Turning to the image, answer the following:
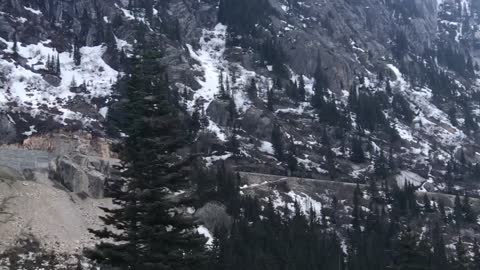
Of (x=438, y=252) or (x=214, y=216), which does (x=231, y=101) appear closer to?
(x=214, y=216)

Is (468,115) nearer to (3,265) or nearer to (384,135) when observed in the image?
(384,135)

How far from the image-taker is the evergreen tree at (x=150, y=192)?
23.0 meters

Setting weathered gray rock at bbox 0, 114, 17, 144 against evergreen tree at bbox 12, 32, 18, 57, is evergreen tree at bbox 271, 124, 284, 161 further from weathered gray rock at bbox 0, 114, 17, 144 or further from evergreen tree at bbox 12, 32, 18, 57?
evergreen tree at bbox 12, 32, 18, 57

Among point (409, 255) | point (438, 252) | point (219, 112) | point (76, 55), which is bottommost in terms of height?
point (438, 252)

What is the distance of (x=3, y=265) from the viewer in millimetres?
41906

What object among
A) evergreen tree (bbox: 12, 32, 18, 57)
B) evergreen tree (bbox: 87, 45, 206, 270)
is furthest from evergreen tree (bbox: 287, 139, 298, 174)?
evergreen tree (bbox: 87, 45, 206, 270)

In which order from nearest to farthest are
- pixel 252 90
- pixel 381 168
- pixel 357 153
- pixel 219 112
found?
pixel 381 168 → pixel 357 153 → pixel 219 112 → pixel 252 90

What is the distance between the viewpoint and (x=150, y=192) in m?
23.5

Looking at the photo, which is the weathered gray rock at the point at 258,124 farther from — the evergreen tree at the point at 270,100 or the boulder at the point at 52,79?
the boulder at the point at 52,79

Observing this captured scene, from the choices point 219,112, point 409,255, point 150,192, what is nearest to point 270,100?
point 219,112

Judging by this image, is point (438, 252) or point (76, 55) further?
point (76, 55)

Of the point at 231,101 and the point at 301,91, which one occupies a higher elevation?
the point at 301,91

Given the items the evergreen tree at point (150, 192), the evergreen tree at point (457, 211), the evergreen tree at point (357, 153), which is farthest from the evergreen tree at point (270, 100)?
the evergreen tree at point (150, 192)

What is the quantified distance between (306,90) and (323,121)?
70.7ft
